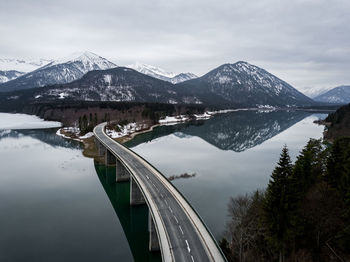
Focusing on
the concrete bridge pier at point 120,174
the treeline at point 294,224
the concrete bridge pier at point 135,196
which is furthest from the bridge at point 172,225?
the concrete bridge pier at point 120,174

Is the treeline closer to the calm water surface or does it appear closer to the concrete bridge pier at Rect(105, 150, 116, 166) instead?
the calm water surface

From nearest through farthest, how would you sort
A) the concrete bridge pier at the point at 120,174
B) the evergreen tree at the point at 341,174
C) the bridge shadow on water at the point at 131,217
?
the evergreen tree at the point at 341,174 → the bridge shadow on water at the point at 131,217 → the concrete bridge pier at the point at 120,174

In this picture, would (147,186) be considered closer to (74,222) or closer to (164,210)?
(164,210)

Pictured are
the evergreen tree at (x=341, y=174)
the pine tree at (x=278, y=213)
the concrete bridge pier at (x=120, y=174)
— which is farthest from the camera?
the concrete bridge pier at (x=120, y=174)

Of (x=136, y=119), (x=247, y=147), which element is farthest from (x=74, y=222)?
(x=136, y=119)

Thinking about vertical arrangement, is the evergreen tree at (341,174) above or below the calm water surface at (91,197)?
above

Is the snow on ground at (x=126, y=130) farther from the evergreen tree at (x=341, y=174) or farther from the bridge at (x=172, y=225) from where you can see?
the evergreen tree at (x=341, y=174)
